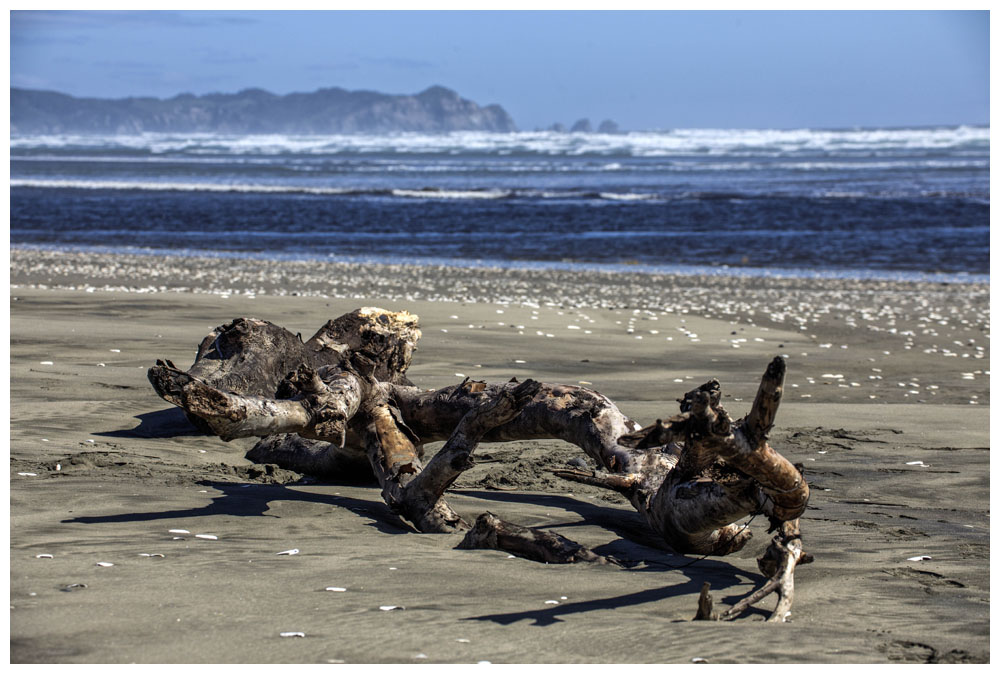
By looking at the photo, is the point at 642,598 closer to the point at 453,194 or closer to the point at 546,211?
the point at 546,211

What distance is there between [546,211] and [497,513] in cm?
2614

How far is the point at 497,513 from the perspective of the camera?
530cm

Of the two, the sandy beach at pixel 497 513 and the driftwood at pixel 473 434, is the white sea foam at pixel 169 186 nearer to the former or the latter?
the sandy beach at pixel 497 513

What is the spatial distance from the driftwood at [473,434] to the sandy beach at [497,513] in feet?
0.51

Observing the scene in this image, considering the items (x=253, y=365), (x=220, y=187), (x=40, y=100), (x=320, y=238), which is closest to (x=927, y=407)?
(x=253, y=365)

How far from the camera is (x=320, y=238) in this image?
24453 millimetres

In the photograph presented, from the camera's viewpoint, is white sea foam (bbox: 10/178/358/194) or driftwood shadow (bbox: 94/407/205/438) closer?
driftwood shadow (bbox: 94/407/205/438)

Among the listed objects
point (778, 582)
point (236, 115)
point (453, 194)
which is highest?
point (236, 115)

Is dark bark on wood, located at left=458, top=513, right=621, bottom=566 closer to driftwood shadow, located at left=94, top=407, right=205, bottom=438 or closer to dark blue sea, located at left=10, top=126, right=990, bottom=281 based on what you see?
driftwood shadow, located at left=94, top=407, right=205, bottom=438

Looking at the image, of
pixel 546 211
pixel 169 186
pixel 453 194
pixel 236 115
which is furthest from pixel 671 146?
pixel 236 115

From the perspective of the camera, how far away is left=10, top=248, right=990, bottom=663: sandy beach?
3.41 m

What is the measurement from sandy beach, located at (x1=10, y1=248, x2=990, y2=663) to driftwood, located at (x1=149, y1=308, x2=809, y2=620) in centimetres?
16

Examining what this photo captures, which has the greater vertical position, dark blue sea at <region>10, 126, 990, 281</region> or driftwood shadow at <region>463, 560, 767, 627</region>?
dark blue sea at <region>10, 126, 990, 281</region>

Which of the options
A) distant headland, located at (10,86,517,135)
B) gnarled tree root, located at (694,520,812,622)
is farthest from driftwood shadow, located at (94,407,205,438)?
distant headland, located at (10,86,517,135)
